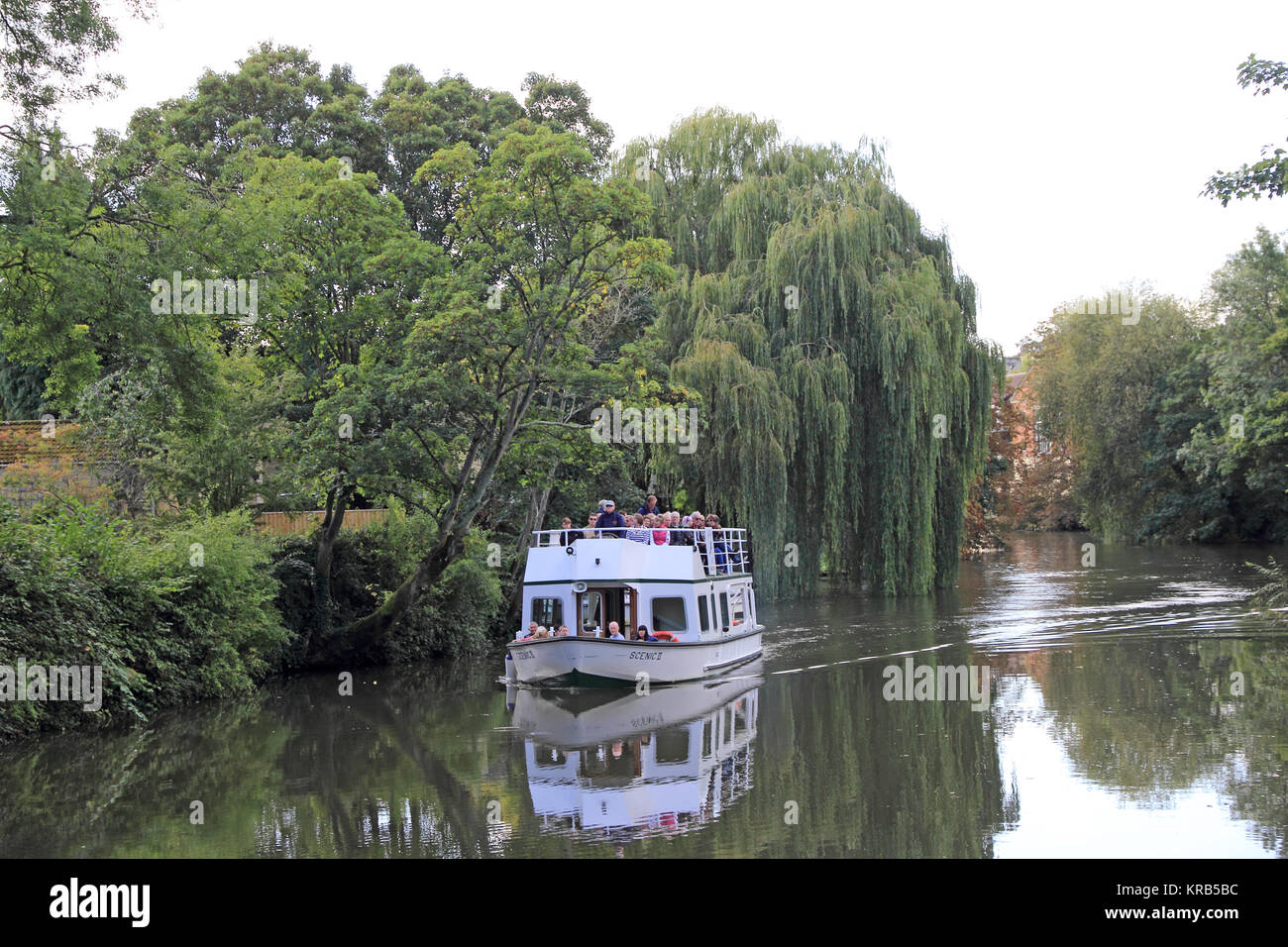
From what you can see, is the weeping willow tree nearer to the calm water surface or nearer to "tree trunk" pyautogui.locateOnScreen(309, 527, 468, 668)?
the calm water surface

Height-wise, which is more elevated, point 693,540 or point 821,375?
point 821,375

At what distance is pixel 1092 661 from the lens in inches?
830

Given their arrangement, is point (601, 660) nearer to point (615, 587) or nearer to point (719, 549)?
point (615, 587)

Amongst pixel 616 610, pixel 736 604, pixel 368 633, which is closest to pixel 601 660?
pixel 616 610

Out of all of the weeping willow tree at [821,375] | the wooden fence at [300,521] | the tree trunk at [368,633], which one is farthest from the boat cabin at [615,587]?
the weeping willow tree at [821,375]

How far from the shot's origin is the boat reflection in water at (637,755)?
11211 mm

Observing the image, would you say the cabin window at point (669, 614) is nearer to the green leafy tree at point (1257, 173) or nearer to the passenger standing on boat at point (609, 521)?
the passenger standing on boat at point (609, 521)

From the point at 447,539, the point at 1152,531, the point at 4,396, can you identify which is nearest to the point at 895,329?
the point at 447,539

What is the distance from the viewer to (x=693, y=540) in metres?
21.2

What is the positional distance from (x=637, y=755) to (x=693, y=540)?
7.10 meters

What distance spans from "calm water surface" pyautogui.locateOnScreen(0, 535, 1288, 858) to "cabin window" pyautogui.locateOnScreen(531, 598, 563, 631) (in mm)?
1218

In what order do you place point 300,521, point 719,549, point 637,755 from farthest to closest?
point 300,521, point 719,549, point 637,755

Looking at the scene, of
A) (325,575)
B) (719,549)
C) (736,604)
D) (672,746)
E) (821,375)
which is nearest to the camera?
(672,746)
